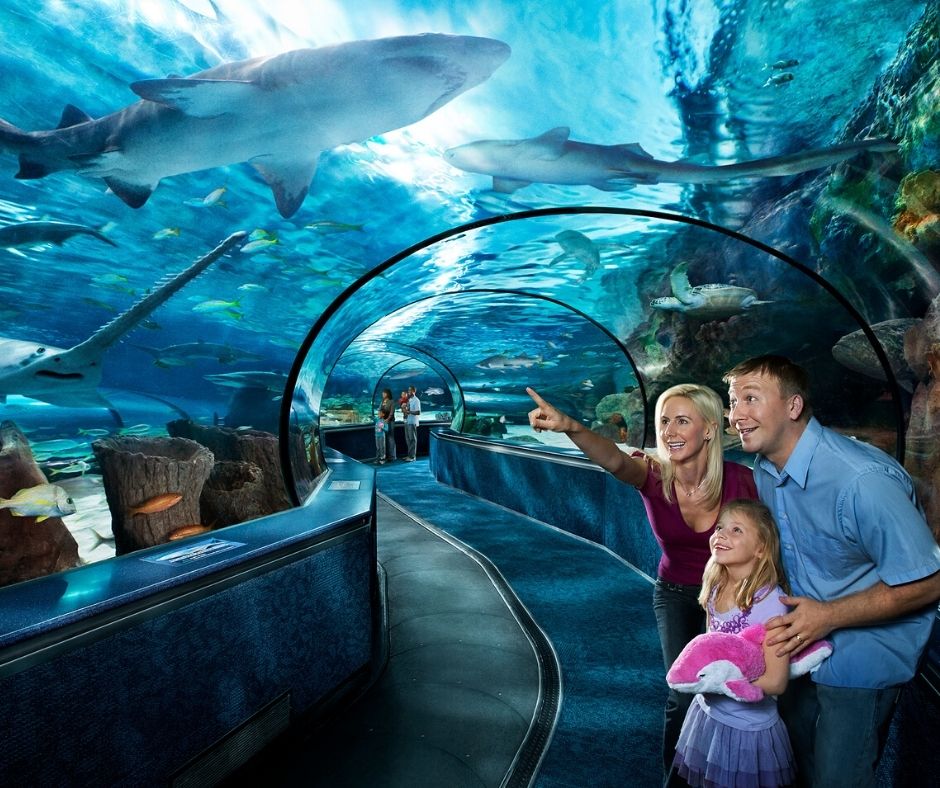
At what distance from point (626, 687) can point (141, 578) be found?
9.84 ft

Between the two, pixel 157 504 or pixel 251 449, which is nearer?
pixel 157 504

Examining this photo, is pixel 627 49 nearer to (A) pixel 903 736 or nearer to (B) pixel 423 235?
(B) pixel 423 235

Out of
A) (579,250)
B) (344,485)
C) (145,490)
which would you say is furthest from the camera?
(579,250)

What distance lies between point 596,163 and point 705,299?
164 inches

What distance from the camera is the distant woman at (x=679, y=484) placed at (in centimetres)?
212

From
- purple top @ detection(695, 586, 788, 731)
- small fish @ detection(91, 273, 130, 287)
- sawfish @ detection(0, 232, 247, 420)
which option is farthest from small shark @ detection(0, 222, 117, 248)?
purple top @ detection(695, 586, 788, 731)

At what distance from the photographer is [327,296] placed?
17.4 feet

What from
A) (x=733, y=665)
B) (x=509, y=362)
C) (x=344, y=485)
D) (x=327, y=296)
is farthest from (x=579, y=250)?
(x=509, y=362)

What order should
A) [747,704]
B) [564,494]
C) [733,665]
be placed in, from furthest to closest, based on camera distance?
[564,494] < [747,704] < [733,665]

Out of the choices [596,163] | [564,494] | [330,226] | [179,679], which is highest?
[596,163]

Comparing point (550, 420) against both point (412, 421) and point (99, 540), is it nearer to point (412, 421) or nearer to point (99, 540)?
point (99, 540)

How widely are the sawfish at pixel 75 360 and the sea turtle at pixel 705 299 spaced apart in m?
5.93

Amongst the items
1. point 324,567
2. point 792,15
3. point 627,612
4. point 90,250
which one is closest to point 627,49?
point 792,15

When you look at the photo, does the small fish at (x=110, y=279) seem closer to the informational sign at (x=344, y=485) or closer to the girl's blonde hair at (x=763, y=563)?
the informational sign at (x=344, y=485)
